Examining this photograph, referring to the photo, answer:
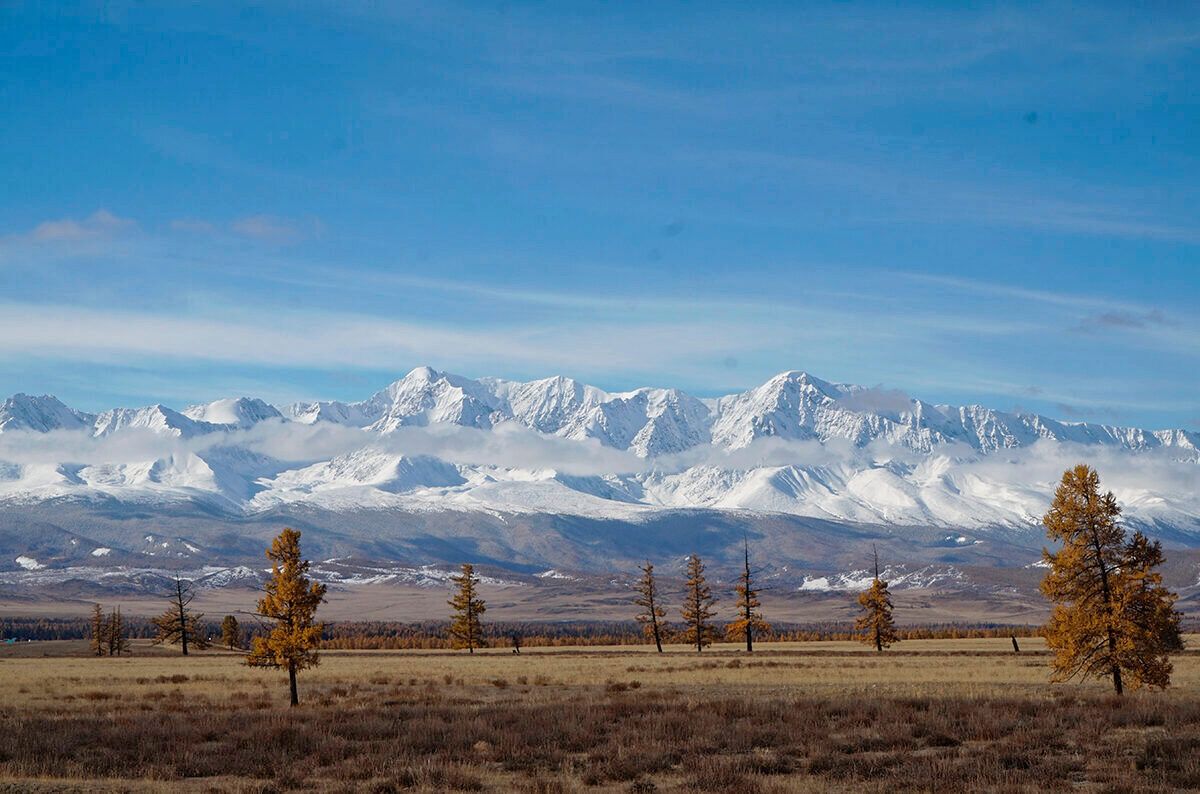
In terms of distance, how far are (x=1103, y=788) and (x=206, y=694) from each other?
117 ft

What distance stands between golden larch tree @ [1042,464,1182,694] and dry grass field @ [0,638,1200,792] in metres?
1.25

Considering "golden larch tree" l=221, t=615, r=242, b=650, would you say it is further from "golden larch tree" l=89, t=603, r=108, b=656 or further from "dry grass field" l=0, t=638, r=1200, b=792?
"dry grass field" l=0, t=638, r=1200, b=792

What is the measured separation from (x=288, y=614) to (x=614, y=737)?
18.2 metres

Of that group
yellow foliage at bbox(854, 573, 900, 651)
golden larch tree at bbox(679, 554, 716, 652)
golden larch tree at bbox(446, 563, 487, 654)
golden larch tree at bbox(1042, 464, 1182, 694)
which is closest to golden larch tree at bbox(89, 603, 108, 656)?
golden larch tree at bbox(446, 563, 487, 654)

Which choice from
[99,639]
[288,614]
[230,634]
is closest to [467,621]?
[230,634]

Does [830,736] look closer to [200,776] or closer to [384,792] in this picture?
[384,792]

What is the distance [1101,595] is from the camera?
38.4 meters

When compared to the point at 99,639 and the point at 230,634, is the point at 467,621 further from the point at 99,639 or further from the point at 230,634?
the point at 99,639

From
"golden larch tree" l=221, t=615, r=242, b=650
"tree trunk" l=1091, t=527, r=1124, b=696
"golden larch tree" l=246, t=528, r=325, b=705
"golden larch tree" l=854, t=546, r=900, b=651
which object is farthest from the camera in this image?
"golden larch tree" l=221, t=615, r=242, b=650

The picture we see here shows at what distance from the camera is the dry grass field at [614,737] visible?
891 inches

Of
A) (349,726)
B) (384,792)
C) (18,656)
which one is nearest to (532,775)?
(384,792)

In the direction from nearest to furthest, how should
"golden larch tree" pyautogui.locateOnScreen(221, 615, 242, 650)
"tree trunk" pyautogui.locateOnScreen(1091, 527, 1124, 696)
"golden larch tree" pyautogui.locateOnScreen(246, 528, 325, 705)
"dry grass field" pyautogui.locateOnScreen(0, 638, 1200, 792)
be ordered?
1. "dry grass field" pyautogui.locateOnScreen(0, 638, 1200, 792)
2. "tree trunk" pyautogui.locateOnScreen(1091, 527, 1124, 696)
3. "golden larch tree" pyautogui.locateOnScreen(246, 528, 325, 705)
4. "golden larch tree" pyautogui.locateOnScreen(221, 615, 242, 650)

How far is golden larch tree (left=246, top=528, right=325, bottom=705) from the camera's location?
137 feet

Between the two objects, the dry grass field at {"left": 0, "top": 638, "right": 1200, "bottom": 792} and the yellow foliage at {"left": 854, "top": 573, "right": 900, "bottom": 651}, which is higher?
the dry grass field at {"left": 0, "top": 638, "right": 1200, "bottom": 792}
